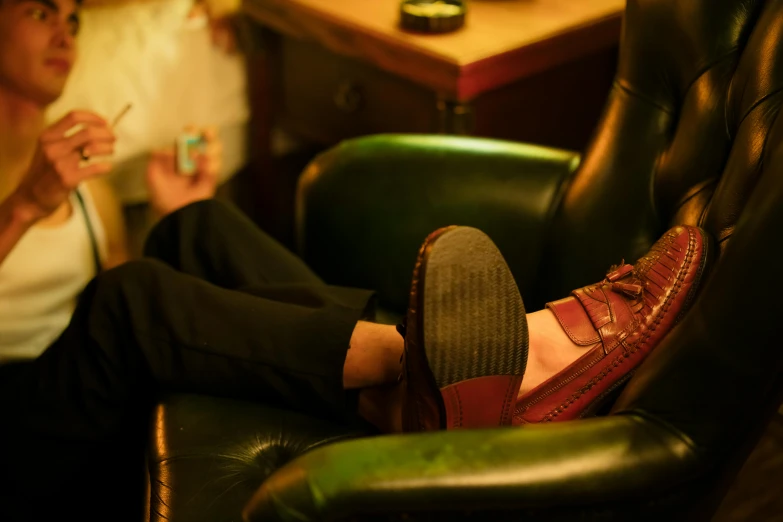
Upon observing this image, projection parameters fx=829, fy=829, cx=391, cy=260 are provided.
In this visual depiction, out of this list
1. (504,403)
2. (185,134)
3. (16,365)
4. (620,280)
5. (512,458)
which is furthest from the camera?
(185,134)

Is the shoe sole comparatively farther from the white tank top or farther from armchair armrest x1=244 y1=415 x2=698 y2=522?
the white tank top

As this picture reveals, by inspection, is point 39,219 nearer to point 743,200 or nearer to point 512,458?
point 512,458

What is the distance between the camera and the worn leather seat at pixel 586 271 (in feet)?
2.18

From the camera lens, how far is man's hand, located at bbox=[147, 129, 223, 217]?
141cm

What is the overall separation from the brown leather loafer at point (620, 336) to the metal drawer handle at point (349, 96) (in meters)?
0.82

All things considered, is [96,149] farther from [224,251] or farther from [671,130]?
→ [671,130]

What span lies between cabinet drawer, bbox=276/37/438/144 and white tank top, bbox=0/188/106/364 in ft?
1.84

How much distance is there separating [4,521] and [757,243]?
35.0 inches

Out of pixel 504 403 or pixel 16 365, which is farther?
pixel 16 365

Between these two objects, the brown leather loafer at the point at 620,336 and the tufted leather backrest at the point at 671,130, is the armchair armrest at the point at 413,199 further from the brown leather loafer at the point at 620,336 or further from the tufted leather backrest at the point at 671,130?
the brown leather loafer at the point at 620,336

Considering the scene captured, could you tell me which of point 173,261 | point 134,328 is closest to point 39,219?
point 173,261

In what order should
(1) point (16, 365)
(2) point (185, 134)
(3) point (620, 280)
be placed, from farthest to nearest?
(2) point (185, 134), (1) point (16, 365), (3) point (620, 280)

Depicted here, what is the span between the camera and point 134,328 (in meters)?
0.97

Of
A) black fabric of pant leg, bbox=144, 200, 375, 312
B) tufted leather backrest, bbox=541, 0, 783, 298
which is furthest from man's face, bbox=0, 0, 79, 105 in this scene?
tufted leather backrest, bbox=541, 0, 783, 298
